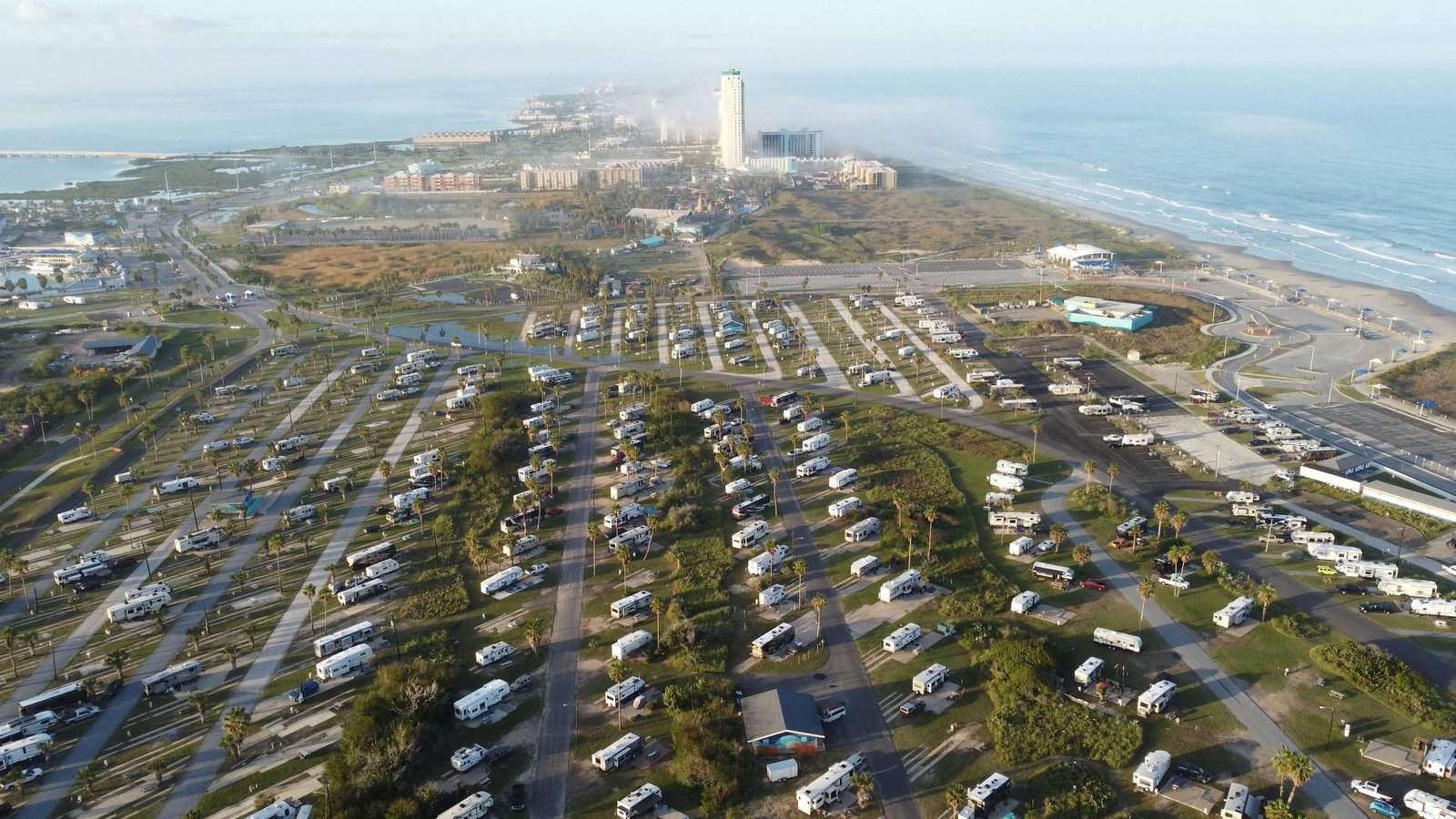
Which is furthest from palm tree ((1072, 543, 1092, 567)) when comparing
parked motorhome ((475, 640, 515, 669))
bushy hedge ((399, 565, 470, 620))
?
bushy hedge ((399, 565, 470, 620))

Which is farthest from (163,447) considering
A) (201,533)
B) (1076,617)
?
(1076,617)

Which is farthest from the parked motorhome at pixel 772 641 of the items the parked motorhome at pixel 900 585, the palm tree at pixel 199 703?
the palm tree at pixel 199 703

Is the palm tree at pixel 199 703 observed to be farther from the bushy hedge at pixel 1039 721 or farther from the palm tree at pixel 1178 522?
the palm tree at pixel 1178 522

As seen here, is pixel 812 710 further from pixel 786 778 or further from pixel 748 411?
pixel 748 411

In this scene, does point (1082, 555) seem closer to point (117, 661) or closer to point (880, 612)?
point (880, 612)

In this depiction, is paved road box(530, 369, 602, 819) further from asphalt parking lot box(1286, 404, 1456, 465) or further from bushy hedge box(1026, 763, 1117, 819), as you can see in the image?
asphalt parking lot box(1286, 404, 1456, 465)

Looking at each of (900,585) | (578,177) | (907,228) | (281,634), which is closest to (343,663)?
(281,634)
